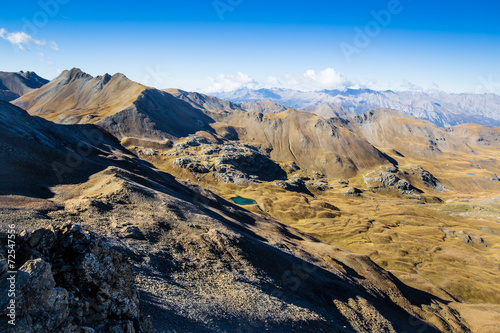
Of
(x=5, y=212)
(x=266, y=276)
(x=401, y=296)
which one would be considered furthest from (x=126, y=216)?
(x=401, y=296)

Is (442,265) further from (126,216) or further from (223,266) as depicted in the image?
(126,216)

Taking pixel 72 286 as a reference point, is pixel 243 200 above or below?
below

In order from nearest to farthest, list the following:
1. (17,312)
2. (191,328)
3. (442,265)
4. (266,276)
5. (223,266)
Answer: (17,312) < (191,328) < (223,266) < (266,276) < (442,265)

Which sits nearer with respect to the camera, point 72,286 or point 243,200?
point 72,286

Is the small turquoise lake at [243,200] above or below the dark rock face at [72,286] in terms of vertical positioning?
below

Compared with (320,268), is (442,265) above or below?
below

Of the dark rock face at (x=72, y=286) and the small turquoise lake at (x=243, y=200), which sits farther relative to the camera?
the small turquoise lake at (x=243, y=200)

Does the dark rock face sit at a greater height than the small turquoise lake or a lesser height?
greater

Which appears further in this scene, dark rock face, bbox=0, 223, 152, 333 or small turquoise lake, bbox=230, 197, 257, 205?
small turquoise lake, bbox=230, 197, 257, 205
